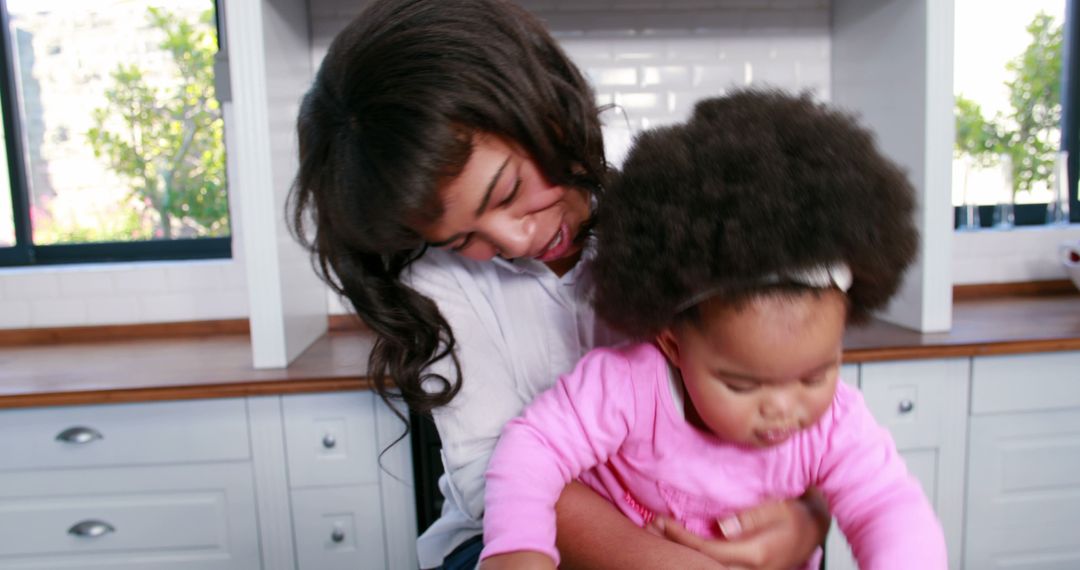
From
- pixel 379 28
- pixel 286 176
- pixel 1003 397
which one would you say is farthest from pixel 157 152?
pixel 1003 397

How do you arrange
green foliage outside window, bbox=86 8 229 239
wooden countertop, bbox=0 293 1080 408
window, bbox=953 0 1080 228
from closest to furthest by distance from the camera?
wooden countertop, bbox=0 293 1080 408
green foliage outside window, bbox=86 8 229 239
window, bbox=953 0 1080 228

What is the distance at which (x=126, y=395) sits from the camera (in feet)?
5.65

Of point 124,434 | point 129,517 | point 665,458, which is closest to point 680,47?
point 665,458

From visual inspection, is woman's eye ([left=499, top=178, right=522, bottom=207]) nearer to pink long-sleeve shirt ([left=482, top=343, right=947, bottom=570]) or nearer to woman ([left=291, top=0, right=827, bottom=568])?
woman ([left=291, top=0, right=827, bottom=568])

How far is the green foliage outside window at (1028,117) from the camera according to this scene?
258 centimetres

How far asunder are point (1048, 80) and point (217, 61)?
8.51 ft

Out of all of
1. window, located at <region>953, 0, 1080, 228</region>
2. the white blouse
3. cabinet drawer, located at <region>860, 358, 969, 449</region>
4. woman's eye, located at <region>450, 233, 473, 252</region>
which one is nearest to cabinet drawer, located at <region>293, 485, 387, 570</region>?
the white blouse

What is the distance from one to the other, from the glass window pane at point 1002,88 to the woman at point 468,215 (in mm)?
1959

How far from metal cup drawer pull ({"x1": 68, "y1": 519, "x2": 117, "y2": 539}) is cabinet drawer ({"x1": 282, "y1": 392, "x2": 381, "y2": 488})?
0.44 meters

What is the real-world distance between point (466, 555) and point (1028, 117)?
244 centimetres

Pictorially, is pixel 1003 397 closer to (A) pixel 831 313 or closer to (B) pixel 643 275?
(A) pixel 831 313

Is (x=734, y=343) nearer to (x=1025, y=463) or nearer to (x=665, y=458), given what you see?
(x=665, y=458)

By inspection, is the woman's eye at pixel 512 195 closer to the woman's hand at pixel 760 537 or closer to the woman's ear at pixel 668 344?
the woman's ear at pixel 668 344

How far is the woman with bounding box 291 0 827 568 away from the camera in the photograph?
37.0 inches
